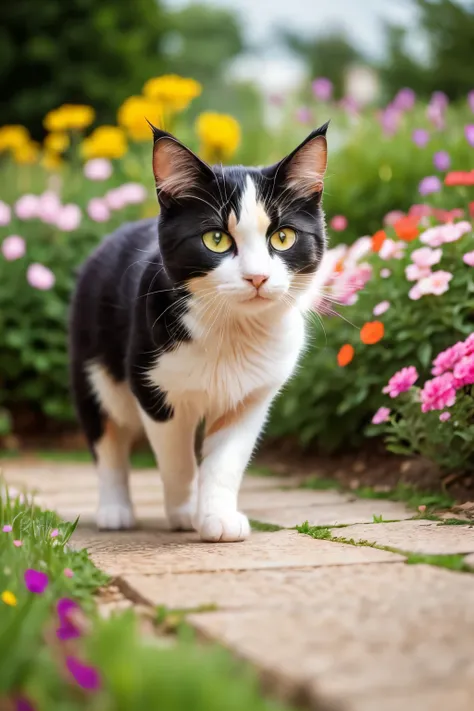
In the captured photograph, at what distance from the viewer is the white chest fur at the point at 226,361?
9.17ft

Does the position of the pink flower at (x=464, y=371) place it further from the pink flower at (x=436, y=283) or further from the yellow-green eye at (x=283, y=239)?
the yellow-green eye at (x=283, y=239)

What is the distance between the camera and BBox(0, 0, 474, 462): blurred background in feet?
18.3

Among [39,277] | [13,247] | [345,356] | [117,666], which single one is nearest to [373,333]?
[345,356]

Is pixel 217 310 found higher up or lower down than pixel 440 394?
higher up

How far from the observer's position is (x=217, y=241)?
2643mm

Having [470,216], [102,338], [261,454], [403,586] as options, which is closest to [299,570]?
[403,586]

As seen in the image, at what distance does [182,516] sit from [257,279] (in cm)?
91

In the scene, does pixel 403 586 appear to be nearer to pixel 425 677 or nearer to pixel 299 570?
pixel 299 570

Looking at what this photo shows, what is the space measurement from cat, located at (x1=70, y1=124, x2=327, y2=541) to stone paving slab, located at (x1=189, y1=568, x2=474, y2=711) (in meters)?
0.83

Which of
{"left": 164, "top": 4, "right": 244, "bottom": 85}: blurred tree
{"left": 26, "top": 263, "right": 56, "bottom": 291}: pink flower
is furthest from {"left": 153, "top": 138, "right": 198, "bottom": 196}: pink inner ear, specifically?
{"left": 164, "top": 4, "right": 244, "bottom": 85}: blurred tree

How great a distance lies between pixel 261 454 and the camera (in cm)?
525

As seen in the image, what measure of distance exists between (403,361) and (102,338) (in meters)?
1.20

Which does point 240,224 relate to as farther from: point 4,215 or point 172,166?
point 4,215

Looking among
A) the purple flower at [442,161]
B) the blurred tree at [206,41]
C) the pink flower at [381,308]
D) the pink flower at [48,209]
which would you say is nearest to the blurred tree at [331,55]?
the blurred tree at [206,41]
